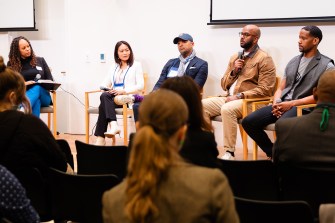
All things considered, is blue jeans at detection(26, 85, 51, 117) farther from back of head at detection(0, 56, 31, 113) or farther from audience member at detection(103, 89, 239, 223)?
audience member at detection(103, 89, 239, 223)

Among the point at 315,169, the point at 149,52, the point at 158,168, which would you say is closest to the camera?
the point at 158,168

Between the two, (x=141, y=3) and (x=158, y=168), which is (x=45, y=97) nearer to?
(x=141, y=3)

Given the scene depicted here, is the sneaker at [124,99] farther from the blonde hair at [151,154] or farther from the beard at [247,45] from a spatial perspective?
the blonde hair at [151,154]

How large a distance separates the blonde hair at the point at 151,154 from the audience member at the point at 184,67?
12.9 ft

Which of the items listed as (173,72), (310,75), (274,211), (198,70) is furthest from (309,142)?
(173,72)

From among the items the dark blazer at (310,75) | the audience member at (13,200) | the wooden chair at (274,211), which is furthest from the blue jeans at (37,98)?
the wooden chair at (274,211)

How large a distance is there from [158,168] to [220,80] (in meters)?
4.50

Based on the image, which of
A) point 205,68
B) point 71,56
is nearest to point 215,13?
point 205,68

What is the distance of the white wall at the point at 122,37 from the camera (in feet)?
18.4

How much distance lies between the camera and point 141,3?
20.3 ft

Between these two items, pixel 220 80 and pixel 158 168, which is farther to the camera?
pixel 220 80

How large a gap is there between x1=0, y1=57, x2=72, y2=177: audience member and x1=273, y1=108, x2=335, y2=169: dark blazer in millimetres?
1186

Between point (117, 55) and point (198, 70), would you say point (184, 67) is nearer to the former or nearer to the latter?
point (198, 70)

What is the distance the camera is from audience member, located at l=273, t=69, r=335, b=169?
2.40 metres
